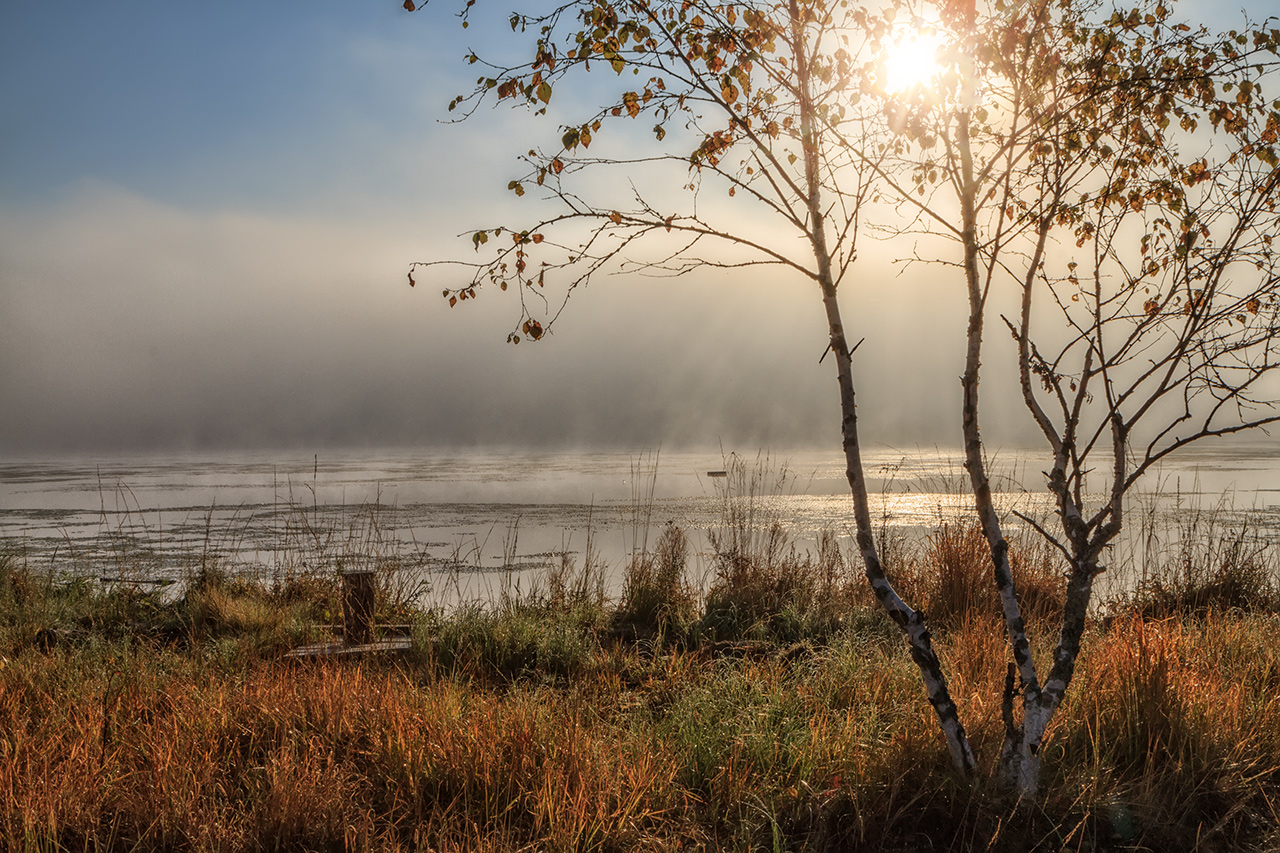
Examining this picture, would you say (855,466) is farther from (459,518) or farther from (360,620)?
(459,518)

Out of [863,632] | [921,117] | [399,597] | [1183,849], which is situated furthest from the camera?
[399,597]

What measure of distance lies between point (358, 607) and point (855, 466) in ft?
13.3

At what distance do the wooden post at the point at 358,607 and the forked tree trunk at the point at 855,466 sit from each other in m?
3.83

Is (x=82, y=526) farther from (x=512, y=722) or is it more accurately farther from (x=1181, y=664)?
(x=1181, y=664)

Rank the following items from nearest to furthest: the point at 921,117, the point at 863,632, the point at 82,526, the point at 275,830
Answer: the point at 275,830 → the point at 921,117 → the point at 863,632 → the point at 82,526

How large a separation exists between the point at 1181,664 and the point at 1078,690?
2.72ft

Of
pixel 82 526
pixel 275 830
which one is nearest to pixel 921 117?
pixel 275 830

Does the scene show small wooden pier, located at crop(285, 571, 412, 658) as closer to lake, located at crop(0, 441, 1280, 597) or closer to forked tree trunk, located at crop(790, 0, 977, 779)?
lake, located at crop(0, 441, 1280, 597)

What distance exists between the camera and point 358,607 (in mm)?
5652

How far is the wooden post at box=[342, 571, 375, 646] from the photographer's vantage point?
5.55 meters

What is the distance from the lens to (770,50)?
3164mm

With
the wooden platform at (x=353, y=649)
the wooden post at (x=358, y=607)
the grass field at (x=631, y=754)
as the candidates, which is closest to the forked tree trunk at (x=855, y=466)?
the grass field at (x=631, y=754)

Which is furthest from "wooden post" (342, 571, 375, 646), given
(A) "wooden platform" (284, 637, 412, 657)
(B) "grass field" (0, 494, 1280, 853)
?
(B) "grass field" (0, 494, 1280, 853)

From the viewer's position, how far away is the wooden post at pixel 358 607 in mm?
5547
